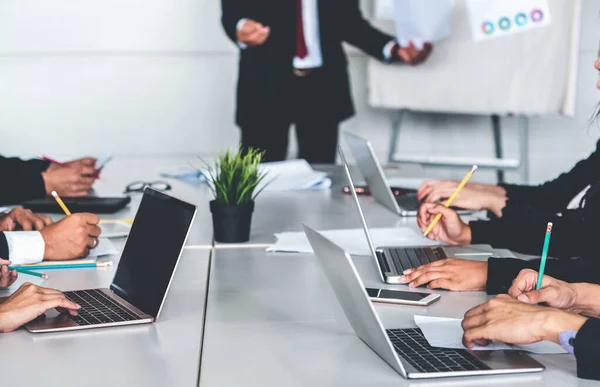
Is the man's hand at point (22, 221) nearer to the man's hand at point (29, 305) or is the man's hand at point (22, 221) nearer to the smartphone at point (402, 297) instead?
the man's hand at point (29, 305)

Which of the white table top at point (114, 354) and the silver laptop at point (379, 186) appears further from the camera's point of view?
the silver laptop at point (379, 186)

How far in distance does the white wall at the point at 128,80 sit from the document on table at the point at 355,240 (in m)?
2.84

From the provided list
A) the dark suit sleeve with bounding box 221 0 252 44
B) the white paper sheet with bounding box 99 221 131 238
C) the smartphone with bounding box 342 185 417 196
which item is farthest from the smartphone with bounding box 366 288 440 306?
the dark suit sleeve with bounding box 221 0 252 44

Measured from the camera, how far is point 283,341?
1.36 meters

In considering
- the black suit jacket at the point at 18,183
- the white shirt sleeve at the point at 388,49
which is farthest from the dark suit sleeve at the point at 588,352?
the white shirt sleeve at the point at 388,49

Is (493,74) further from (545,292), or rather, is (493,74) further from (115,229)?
(545,292)

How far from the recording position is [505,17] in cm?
Answer: 406

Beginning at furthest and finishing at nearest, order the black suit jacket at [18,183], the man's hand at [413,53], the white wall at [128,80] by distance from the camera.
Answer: the white wall at [128,80] < the man's hand at [413,53] < the black suit jacket at [18,183]

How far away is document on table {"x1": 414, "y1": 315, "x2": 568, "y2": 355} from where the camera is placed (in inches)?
50.9

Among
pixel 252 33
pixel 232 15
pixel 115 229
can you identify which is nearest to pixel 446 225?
pixel 115 229

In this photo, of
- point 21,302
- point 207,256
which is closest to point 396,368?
point 21,302

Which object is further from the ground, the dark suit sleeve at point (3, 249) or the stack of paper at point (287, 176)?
the dark suit sleeve at point (3, 249)

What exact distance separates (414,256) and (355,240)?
0.23 m

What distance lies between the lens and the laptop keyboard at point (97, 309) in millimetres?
1443
